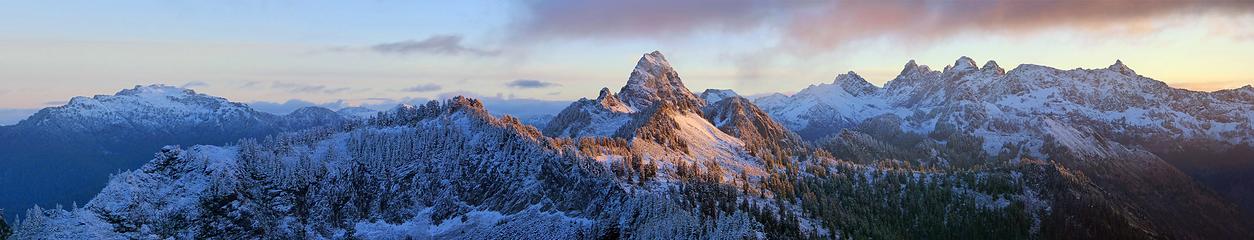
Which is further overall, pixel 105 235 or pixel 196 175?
pixel 196 175

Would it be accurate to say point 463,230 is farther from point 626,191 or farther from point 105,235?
point 105,235

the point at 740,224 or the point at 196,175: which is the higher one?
the point at 196,175

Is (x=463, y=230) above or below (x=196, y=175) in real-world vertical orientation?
below

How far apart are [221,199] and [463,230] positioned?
63.1 m

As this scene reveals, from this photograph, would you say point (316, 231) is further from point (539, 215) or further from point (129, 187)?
point (539, 215)

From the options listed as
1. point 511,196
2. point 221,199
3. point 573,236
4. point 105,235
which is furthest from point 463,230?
point 105,235

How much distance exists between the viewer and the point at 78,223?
6580 inches

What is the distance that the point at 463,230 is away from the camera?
194 m

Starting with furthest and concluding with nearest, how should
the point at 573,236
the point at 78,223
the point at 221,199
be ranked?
the point at 221,199 < the point at 573,236 < the point at 78,223

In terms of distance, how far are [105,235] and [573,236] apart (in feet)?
353

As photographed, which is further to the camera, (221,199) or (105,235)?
(221,199)

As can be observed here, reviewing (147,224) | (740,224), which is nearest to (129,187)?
(147,224)

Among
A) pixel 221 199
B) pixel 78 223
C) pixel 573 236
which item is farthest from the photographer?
pixel 221 199

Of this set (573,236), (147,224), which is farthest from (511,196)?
(147,224)
